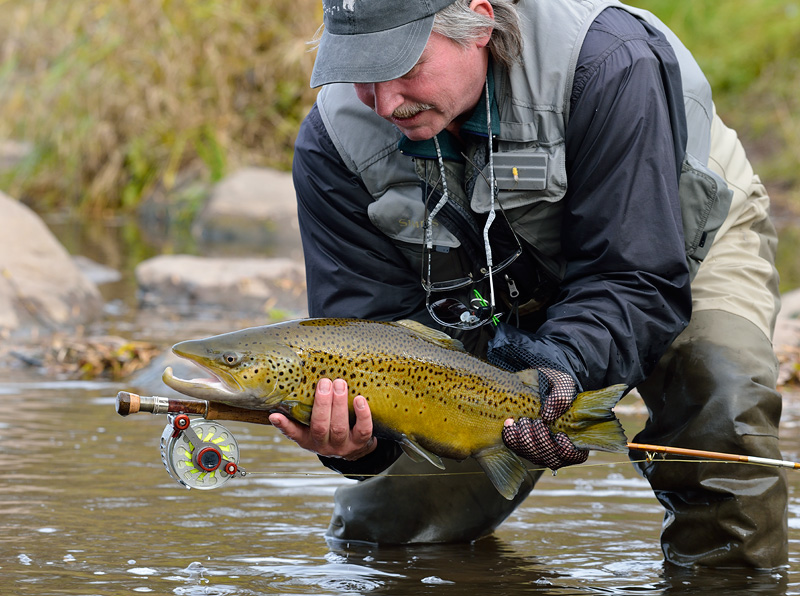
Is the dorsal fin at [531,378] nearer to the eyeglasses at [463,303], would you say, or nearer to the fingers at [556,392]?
the fingers at [556,392]

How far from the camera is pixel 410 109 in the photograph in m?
3.23

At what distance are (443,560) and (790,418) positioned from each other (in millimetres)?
2345

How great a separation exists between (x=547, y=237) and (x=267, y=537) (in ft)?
4.24

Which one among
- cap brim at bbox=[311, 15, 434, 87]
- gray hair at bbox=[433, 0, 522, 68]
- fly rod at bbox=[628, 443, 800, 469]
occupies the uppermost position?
gray hair at bbox=[433, 0, 522, 68]

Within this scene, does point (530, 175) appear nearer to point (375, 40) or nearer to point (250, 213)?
point (375, 40)

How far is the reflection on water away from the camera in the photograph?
351 cm

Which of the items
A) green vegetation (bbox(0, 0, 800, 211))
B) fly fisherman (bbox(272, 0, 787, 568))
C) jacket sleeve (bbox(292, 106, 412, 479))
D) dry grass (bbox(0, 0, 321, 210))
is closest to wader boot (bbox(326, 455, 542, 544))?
fly fisherman (bbox(272, 0, 787, 568))

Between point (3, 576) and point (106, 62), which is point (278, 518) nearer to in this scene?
point (3, 576)

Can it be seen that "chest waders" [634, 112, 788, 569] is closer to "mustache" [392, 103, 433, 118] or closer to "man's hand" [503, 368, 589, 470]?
"man's hand" [503, 368, 589, 470]

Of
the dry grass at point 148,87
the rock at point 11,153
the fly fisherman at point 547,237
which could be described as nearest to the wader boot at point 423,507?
the fly fisherman at point 547,237

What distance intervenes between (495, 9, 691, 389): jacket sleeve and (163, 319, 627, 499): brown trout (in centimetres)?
12

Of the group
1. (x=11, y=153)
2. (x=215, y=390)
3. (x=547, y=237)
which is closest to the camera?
(x=215, y=390)

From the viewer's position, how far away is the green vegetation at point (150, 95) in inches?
559

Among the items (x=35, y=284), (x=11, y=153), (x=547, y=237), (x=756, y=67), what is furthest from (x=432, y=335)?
(x=11, y=153)
